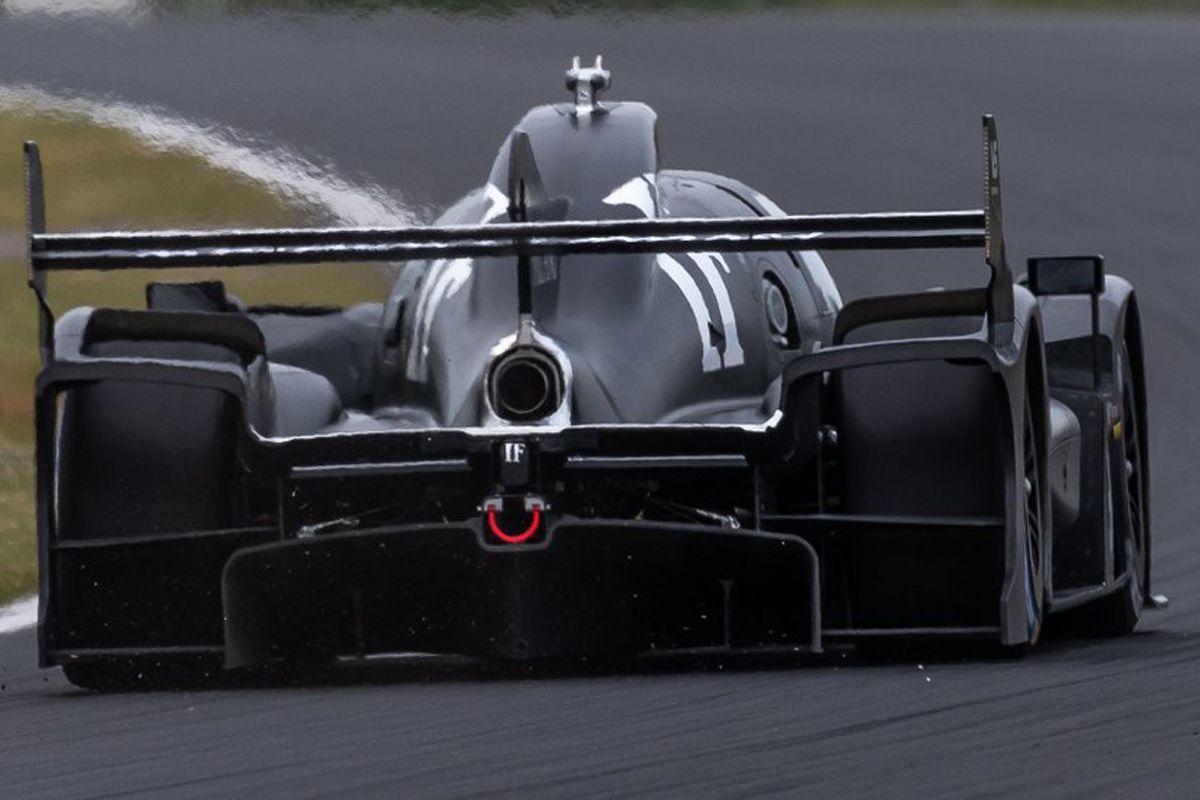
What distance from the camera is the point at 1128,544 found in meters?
11.6

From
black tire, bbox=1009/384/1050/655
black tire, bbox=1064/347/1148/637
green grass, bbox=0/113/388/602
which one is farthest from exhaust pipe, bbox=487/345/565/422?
green grass, bbox=0/113/388/602

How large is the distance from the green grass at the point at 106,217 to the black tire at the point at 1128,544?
23.6ft

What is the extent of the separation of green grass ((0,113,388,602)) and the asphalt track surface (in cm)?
45

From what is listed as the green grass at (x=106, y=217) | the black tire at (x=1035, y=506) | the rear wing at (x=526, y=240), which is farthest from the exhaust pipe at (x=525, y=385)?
the green grass at (x=106, y=217)

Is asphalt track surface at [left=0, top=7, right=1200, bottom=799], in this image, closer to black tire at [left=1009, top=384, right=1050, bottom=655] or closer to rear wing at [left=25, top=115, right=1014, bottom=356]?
black tire at [left=1009, top=384, right=1050, bottom=655]

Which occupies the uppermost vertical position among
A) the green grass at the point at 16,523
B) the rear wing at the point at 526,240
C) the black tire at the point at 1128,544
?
the rear wing at the point at 526,240

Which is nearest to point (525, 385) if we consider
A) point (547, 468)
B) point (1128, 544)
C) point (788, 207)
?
point (547, 468)

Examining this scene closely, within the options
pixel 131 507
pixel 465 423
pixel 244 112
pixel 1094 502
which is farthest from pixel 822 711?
pixel 244 112

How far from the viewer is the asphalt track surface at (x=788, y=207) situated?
7.32 meters

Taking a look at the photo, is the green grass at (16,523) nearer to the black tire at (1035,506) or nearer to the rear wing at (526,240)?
the rear wing at (526,240)

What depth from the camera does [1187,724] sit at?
7770 millimetres

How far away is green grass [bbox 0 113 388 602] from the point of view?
19297 millimetres

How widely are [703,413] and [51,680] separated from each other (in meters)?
2.14

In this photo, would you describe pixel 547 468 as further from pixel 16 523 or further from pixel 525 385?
pixel 16 523
